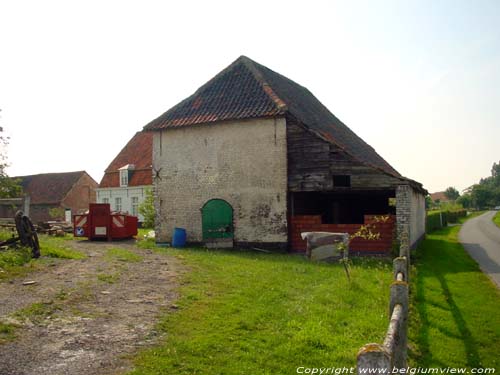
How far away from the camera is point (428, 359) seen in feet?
19.8

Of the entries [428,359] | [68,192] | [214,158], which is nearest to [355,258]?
[214,158]

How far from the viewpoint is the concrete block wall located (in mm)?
17391

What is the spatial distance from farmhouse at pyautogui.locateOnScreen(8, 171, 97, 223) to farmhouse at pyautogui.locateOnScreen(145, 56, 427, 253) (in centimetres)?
2771

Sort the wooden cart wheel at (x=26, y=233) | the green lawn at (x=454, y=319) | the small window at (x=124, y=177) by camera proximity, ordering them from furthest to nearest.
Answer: the small window at (x=124, y=177) < the wooden cart wheel at (x=26, y=233) < the green lawn at (x=454, y=319)

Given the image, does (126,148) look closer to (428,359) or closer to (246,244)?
(246,244)

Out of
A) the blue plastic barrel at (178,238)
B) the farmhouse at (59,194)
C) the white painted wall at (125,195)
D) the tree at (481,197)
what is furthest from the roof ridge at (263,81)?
the tree at (481,197)

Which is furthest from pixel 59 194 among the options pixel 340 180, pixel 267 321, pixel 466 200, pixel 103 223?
pixel 466 200

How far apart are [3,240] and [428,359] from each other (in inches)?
501

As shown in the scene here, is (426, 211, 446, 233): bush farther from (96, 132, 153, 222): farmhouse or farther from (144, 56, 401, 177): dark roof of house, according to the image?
(96, 132, 153, 222): farmhouse

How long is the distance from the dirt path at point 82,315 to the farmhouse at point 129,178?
78.2ft

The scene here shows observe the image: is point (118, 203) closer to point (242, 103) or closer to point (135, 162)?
point (135, 162)

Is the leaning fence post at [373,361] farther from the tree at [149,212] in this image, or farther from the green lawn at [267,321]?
the tree at [149,212]

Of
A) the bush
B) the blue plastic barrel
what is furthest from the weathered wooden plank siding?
the bush

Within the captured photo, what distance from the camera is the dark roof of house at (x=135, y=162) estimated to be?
35.9 meters
